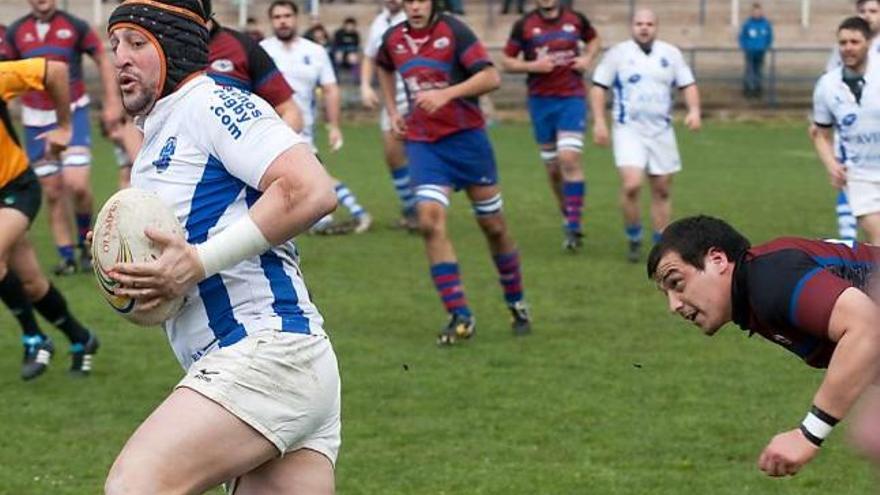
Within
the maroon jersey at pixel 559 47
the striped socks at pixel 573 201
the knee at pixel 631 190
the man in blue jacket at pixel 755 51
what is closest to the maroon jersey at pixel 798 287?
the knee at pixel 631 190

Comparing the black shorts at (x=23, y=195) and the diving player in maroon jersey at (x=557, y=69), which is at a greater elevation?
the black shorts at (x=23, y=195)

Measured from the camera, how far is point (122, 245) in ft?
15.9

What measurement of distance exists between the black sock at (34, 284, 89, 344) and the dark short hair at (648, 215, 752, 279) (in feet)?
18.3

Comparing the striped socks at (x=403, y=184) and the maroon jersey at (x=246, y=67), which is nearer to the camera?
the maroon jersey at (x=246, y=67)

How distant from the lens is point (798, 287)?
4.95 meters

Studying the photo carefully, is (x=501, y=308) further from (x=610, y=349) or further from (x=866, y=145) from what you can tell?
(x=866, y=145)

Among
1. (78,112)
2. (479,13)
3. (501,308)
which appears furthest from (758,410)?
(479,13)

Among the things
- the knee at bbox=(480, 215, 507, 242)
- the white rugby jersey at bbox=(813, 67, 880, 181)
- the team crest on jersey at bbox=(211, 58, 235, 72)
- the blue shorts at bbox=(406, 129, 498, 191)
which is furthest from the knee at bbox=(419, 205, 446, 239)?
the white rugby jersey at bbox=(813, 67, 880, 181)

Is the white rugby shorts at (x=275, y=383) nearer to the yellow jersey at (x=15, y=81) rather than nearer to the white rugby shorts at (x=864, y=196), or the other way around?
the yellow jersey at (x=15, y=81)

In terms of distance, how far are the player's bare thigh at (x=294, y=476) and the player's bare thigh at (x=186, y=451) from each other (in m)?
0.16

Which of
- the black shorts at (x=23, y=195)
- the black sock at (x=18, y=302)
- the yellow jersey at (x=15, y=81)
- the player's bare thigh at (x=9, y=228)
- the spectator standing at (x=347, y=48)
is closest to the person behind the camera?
the yellow jersey at (x=15, y=81)

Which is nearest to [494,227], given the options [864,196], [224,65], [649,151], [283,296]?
[224,65]

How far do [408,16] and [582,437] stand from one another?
399 cm

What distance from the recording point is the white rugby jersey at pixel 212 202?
4.97m
